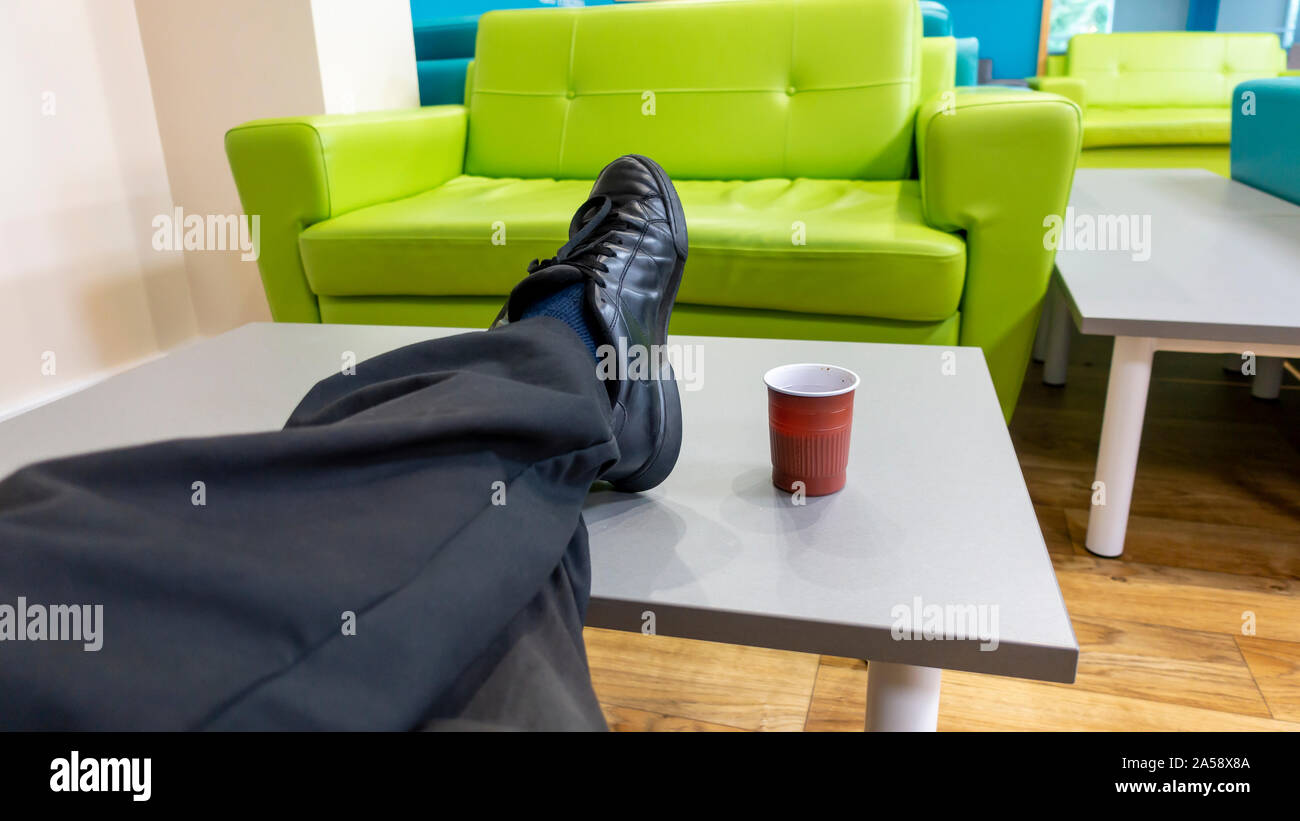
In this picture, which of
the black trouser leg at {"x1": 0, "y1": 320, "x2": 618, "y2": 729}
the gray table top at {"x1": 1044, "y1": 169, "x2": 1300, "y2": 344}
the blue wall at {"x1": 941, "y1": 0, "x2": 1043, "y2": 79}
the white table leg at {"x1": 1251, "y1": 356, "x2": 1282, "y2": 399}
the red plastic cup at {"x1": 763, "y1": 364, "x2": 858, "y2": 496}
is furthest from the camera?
the blue wall at {"x1": 941, "y1": 0, "x2": 1043, "y2": 79}

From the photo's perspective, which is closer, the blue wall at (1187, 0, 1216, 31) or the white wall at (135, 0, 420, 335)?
the white wall at (135, 0, 420, 335)

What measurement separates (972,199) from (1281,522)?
2.19 ft

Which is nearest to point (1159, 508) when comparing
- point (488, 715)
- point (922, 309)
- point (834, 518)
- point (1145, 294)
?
point (1145, 294)

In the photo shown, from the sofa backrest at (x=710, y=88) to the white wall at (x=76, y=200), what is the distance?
834mm

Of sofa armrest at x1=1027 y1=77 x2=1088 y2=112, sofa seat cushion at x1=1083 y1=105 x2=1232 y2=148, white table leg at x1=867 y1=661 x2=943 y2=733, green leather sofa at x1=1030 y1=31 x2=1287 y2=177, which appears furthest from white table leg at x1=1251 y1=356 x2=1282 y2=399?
green leather sofa at x1=1030 y1=31 x2=1287 y2=177

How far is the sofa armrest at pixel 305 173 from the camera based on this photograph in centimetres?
158

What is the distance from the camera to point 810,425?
0.60 meters

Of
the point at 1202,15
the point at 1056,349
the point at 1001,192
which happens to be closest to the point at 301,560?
the point at 1001,192

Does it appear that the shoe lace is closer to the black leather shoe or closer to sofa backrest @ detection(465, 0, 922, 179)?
the black leather shoe

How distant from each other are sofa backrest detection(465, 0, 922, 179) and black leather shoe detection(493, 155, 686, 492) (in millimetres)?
1094

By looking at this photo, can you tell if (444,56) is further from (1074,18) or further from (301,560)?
(1074,18)

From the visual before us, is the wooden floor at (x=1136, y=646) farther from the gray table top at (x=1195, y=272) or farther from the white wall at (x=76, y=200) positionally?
the white wall at (x=76, y=200)

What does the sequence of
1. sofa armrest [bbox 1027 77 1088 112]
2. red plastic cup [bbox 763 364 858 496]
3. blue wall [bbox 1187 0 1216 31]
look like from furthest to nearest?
blue wall [bbox 1187 0 1216 31] → sofa armrest [bbox 1027 77 1088 112] → red plastic cup [bbox 763 364 858 496]

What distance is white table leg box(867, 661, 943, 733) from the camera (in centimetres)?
56
